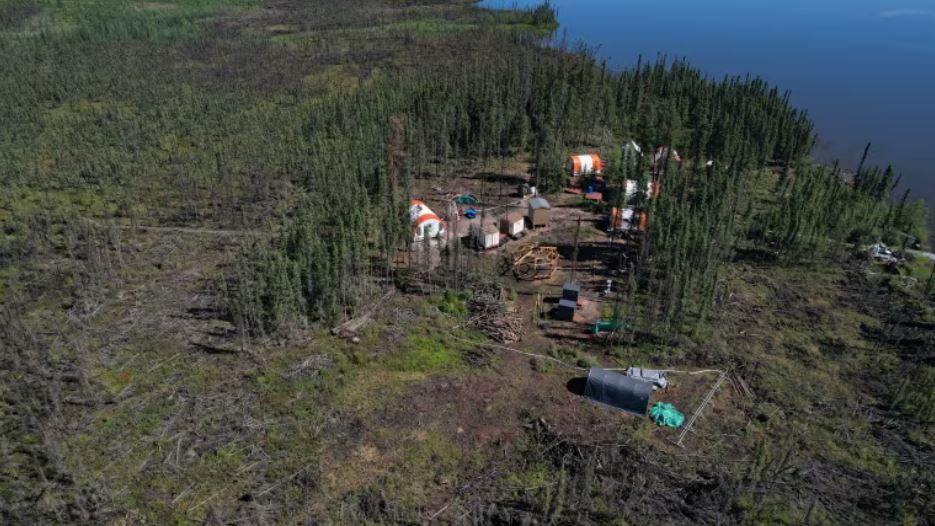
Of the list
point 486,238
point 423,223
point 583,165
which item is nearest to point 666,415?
point 486,238

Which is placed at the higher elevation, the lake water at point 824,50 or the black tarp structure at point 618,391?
the lake water at point 824,50

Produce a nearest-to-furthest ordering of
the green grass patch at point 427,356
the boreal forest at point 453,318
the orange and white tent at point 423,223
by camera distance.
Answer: the boreal forest at point 453,318
the green grass patch at point 427,356
the orange and white tent at point 423,223

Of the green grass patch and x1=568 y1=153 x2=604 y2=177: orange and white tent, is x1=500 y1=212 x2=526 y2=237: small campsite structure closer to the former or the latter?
x1=568 y1=153 x2=604 y2=177: orange and white tent

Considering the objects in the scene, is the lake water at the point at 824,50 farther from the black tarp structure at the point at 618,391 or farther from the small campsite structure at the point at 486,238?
the black tarp structure at the point at 618,391

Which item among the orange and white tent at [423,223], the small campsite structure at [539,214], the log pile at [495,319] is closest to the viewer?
the log pile at [495,319]

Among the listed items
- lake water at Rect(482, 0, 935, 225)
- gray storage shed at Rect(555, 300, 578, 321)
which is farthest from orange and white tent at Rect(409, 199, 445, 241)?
lake water at Rect(482, 0, 935, 225)

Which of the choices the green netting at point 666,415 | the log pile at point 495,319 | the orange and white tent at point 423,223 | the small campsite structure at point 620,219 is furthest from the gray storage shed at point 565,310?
the orange and white tent at point 423,223
